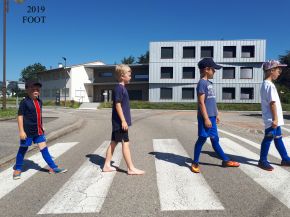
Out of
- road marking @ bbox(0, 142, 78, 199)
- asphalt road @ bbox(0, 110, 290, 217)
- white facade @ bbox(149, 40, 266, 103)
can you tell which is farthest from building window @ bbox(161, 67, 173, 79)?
asphalt road @ bbox(0, 110, 290, 217)

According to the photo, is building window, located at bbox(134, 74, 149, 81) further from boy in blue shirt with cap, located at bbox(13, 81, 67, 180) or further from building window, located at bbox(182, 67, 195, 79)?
boy in blue shirt with cap, located at bbox(13, 81, 67, 180)

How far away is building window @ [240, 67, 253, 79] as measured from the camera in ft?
145

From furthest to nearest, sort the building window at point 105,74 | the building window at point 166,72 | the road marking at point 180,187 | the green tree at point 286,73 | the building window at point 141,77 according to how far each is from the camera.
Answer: the building window at point 105,74 → the building window at point 141,77 → the building window at point 166,72 → the green tree at point 286,73 → the road marking at point 180,187

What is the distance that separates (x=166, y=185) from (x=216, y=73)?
41.0m

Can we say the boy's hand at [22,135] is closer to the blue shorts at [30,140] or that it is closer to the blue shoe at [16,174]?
the blue shorts at [30,140]

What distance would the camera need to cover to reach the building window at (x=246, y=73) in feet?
145

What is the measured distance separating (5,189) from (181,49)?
1666 inches

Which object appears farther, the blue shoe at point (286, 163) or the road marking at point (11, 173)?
the blue shoe at point (286, 163)

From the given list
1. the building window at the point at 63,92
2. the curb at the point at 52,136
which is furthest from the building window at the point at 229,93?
the curb at the point at 52,136

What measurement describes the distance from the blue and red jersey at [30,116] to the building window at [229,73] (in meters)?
41.7

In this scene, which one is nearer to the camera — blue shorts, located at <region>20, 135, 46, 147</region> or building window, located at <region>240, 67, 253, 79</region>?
blue shorts, located at <region>20, 135, 46, 147</region>

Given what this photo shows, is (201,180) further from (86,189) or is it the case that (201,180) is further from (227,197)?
(86,189)

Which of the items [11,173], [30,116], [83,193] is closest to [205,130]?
[83,193]

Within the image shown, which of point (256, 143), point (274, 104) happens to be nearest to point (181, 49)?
point (256, 143)
